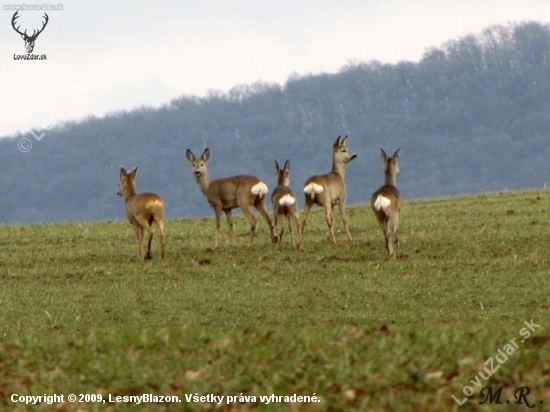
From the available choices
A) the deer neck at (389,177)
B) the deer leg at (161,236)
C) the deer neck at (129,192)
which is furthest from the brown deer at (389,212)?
the deer neck at (129,192)

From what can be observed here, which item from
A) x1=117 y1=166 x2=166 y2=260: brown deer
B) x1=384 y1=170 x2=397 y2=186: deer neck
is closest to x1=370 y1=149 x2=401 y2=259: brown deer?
x1=384 y1=170 x2=397 y2=186: deer neck

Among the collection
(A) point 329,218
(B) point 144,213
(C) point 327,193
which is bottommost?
(A) point 329,218

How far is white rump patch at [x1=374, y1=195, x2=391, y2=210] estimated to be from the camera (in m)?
20.8

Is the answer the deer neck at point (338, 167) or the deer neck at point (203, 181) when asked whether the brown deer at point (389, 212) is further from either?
the deer neck at point (203, 181)

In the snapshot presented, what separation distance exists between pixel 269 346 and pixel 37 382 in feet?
6.86

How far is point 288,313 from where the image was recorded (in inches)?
648

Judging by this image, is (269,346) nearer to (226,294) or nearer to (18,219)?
(226,294)

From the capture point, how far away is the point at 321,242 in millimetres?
23578

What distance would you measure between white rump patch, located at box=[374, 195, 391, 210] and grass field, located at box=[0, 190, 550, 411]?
83 cm

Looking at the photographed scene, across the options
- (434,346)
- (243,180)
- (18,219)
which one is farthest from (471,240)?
(18,219)

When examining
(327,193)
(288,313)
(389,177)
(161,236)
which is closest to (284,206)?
(327,193)

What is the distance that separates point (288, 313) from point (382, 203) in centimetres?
480

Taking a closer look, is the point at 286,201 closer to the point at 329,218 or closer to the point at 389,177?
the point at 329,218

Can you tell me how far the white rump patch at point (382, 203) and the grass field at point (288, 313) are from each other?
0.83 metres
